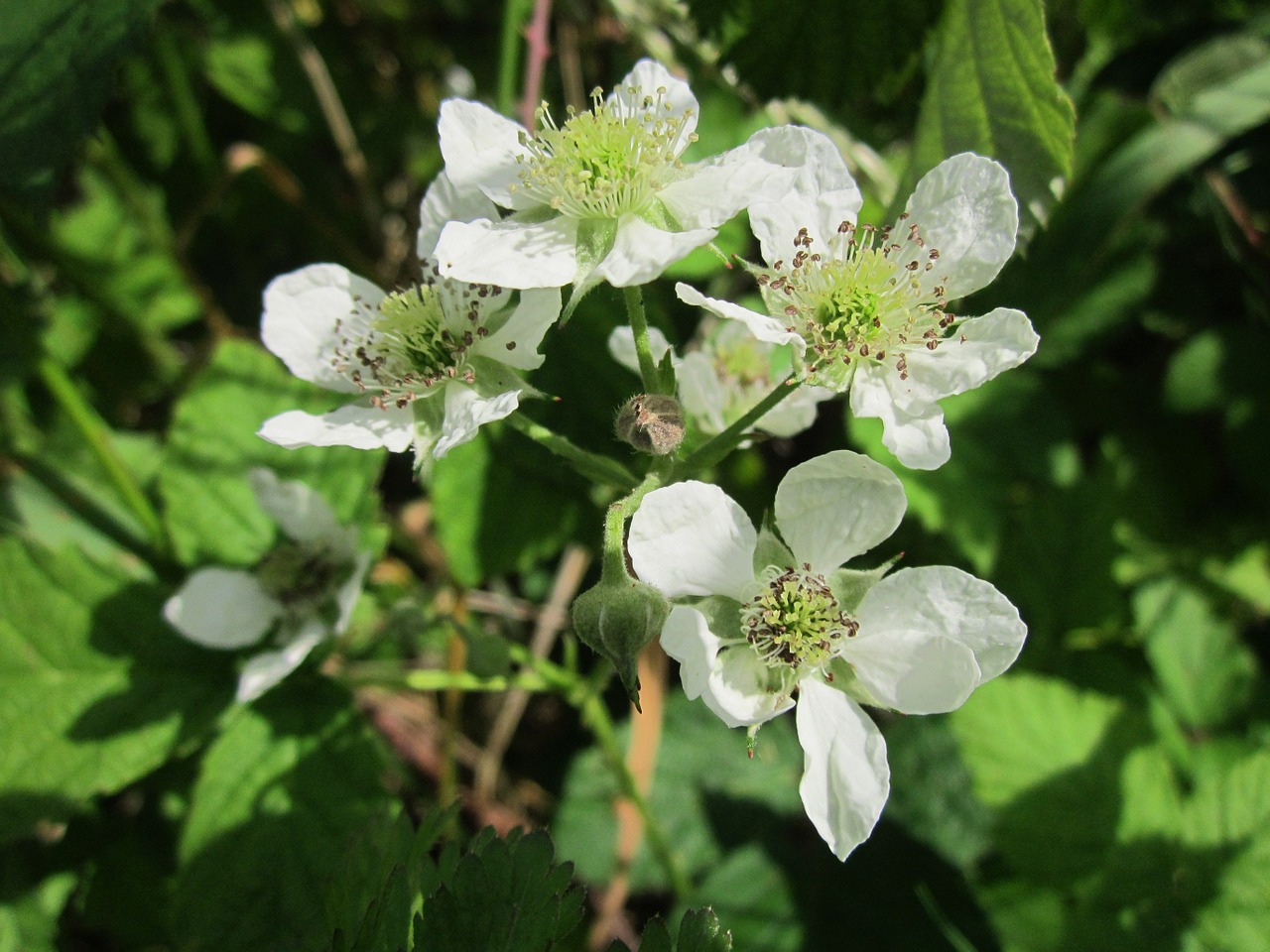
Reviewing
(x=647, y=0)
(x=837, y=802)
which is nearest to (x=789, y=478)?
(x=837, y=802)

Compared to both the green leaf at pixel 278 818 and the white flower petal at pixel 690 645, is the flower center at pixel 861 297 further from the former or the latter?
the green leaf at pixel 278 818

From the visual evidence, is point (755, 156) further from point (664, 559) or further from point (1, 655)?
point (1, 655)

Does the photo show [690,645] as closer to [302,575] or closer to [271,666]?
[271,666]

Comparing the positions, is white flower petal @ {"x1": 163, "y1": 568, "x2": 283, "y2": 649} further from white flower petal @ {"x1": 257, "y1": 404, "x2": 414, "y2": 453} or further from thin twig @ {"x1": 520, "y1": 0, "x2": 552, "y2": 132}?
thin twig @ {"x1": 520, "y1": 0, "x2": 552, "y2": 132}

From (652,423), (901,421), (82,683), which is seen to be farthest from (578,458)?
(82,683)

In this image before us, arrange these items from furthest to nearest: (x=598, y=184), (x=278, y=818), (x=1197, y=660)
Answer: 1. (x=1197, y=660)
2. (x=278, y=818)
3. (x=598, y=184)

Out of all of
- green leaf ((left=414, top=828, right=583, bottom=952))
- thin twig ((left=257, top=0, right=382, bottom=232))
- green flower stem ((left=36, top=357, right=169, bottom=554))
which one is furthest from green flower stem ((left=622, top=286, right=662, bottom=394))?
thin twig ((left=257, top=0, right=382, bottom=232))

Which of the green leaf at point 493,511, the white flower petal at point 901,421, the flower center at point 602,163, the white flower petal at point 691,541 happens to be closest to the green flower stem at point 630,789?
the green leaf at point 493,511

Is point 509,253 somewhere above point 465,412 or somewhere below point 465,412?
above
